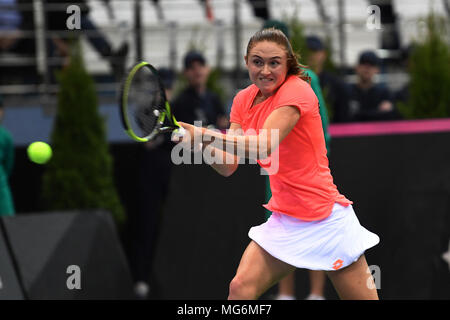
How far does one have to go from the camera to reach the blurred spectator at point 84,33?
897cm

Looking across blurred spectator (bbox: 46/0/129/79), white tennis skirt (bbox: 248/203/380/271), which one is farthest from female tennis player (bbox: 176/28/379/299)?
blurred spectator (bbox: 46/0/129/79)

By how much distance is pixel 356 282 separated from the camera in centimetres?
355

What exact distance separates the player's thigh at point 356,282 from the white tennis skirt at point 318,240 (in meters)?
0.04

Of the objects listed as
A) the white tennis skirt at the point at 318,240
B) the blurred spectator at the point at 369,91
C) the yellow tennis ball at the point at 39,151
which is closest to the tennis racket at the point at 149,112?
the white tennis skirt at the point at 318,240

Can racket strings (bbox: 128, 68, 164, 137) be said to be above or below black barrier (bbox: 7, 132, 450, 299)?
above

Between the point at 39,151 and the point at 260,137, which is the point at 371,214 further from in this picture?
the point at 260,137

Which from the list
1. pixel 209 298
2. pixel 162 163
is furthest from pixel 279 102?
pixel 162 163

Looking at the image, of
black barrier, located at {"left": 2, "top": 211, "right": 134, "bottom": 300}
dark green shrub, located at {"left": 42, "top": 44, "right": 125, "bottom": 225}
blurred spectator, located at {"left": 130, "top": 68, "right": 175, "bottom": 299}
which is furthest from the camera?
dark green shrub, located at {"left": 42, "top": 44, "right": 125, "bottom": 225}

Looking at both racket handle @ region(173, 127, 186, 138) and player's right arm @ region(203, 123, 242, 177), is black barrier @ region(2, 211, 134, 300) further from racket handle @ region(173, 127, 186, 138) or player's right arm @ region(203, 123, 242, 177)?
racket handle @ region(173, 127, 186, 138)

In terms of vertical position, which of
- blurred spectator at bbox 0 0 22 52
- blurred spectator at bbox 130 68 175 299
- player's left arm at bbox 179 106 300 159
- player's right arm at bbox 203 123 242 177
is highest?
blurred spectator at bbox 0 0 22 52

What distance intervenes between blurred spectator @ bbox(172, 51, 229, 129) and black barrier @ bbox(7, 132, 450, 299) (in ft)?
3.09

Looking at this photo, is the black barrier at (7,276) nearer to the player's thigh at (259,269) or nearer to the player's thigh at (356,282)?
the player's thigh at (259,269)

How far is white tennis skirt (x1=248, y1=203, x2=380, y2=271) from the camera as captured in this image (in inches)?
140

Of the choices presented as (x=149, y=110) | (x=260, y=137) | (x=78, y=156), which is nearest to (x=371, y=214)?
(x=149, y=110)
